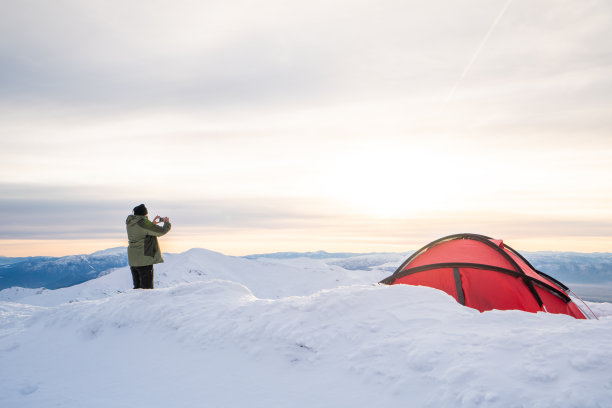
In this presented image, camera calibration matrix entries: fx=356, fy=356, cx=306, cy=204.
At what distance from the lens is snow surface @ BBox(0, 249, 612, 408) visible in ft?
13.3

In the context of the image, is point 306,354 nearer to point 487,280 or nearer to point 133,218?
point 487,280

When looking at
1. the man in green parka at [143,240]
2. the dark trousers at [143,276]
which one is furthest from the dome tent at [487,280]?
the dark trousers at [143,276]

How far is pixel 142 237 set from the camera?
34.6ft

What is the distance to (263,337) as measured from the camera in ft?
19.6

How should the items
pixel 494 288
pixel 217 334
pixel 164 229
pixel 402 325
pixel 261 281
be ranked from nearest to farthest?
pixel 402 325 → pixel 217 334 → pixel 494 288 → pixel 164 229 → pixel 261 281

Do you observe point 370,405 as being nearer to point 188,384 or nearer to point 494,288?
point 188,384

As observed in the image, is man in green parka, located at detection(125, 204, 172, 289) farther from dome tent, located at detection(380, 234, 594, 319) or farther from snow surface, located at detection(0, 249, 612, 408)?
dome tent, located at detection(380, 234, 594, 319)

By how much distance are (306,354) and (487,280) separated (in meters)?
5.63

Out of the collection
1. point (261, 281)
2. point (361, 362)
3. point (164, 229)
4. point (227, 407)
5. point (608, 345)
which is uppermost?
point (164, 229)

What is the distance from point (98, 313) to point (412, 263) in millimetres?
8360

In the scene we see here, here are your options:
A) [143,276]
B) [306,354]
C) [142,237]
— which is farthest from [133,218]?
[306,354]

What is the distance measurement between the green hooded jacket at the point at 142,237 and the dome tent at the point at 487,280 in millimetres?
6952

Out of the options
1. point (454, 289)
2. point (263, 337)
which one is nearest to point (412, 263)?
point (454, 289)

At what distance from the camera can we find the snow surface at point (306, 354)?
406 centimetres
